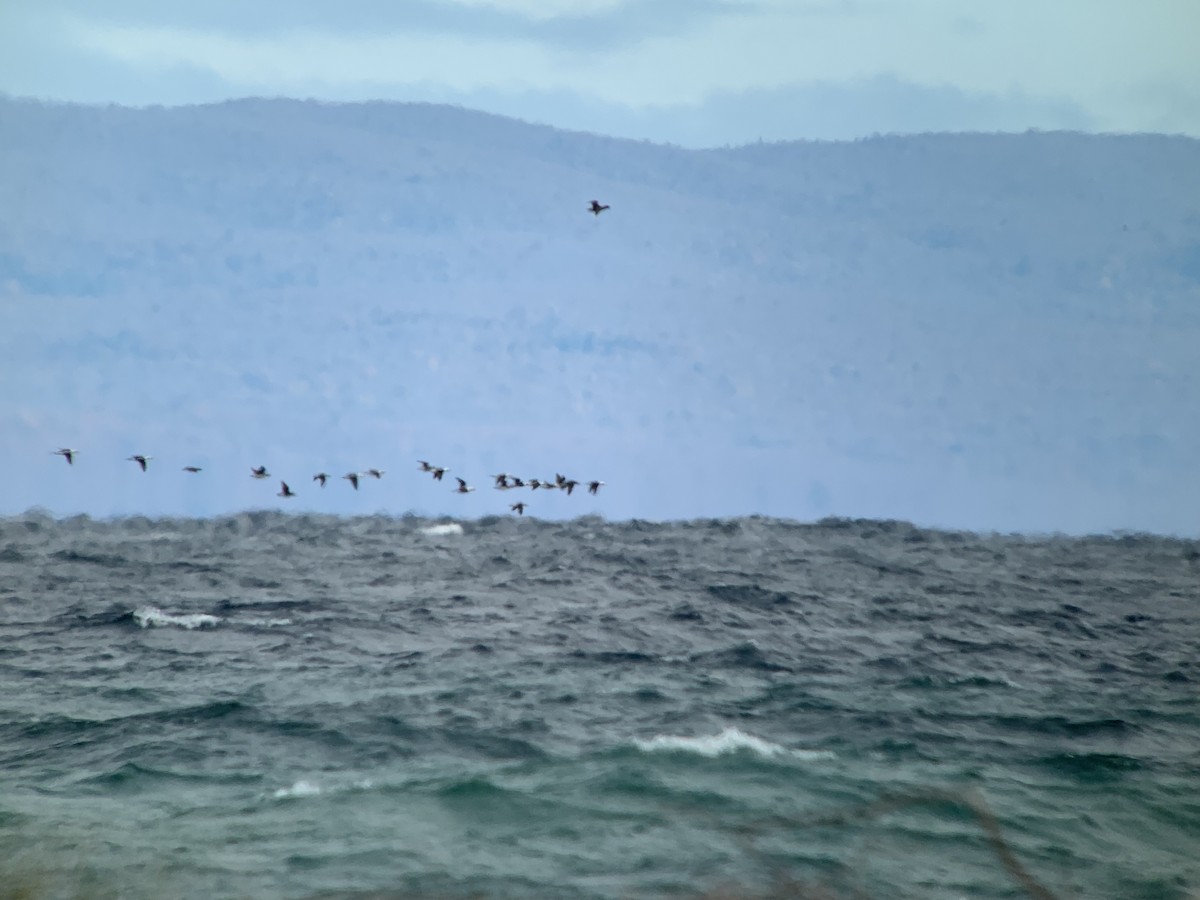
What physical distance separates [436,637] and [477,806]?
6358mm

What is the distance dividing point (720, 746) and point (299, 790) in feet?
11.1

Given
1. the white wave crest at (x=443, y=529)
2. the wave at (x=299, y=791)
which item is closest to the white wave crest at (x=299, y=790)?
the wave at (x=299, y=791)

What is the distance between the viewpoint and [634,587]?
20.1 m

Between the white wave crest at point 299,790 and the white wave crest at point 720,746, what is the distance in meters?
2.61

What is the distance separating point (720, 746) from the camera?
9953mm

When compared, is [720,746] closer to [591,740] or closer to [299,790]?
[591,740]

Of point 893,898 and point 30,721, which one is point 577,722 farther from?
point 30,721

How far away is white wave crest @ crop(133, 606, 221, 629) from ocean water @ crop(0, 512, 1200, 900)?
0.09m

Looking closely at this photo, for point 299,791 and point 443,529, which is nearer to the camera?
point 299,791

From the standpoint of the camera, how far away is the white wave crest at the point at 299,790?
345 inches

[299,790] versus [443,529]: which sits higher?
[299,790]

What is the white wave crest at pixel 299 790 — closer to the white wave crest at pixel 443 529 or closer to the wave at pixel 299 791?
the wave at pixel 299 791

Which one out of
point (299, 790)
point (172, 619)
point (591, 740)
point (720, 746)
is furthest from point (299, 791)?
point (172, 619)

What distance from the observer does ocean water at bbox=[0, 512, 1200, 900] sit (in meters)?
7.47
